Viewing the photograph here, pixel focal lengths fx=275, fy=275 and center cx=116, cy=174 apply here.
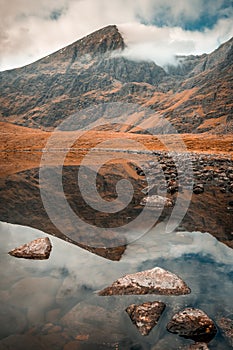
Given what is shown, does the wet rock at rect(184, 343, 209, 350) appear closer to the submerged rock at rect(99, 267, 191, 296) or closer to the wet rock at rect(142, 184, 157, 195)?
the submerged rock at rect(99, 267, 191, 296)

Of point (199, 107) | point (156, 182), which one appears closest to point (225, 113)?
point (199, 107)

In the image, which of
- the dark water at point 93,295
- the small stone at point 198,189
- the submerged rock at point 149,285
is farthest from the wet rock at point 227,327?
the small stone at point 198,189

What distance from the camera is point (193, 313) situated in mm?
6801

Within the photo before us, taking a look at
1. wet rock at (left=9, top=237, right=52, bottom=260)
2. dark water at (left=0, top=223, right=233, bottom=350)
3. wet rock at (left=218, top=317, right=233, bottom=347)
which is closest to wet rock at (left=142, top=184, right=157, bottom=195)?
dark water at (left=0, top=223, right=233, bottom=350)

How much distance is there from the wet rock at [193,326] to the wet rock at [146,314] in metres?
0.43

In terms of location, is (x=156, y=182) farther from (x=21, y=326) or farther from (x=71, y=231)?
(x=21, y=326)

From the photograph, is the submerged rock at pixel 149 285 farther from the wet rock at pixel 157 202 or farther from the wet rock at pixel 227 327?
the wet rock at pixel 157 202

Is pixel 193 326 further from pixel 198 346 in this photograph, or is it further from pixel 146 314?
pixel 146 314

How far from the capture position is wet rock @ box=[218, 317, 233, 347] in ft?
20.5

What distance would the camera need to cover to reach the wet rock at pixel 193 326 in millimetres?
6318

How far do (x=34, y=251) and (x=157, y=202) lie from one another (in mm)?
9889

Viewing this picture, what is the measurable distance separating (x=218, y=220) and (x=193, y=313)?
30.0ft

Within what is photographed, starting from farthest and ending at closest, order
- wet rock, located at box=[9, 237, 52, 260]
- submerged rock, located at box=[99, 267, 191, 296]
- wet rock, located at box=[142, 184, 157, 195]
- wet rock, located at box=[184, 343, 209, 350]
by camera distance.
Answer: wet rock, located at box=[142, 184, 157, 195] → wet rock, located at box=[9, 237, 52, 260] → submerged rock, located at box=[99, 267, 191, 296] → wet rock, located at box=[184, 343, 209, 350]

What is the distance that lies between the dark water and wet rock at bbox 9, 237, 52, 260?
0.87ft
